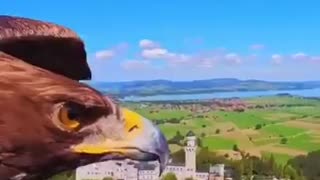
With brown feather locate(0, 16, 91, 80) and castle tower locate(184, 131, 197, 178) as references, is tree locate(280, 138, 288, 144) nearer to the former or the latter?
castle tower locate(184, 131, 197, 178)

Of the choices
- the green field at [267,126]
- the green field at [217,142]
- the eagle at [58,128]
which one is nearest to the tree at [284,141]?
the green field at [267,126]

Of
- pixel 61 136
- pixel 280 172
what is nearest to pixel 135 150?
pixel 61 136

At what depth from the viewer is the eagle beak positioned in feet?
4.80

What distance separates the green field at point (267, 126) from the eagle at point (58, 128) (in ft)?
22.5

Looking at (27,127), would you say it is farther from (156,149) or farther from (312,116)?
(312,116)

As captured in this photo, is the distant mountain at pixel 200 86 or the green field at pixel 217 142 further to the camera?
the green field at pixel 217 142

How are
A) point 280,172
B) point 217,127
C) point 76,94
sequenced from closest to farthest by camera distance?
1. point 76,94
2. point 280,172
3. point 217,127

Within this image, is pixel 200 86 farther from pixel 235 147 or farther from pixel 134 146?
pixel 134 146

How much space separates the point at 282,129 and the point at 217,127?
129 centimetres

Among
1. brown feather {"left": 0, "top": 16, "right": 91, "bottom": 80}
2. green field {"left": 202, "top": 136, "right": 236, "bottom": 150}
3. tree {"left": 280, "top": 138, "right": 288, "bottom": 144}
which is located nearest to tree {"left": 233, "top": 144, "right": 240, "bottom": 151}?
green field {"left": 202, "top": 136, "right": 236, "bottom": 150}

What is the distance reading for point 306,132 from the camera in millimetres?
9961

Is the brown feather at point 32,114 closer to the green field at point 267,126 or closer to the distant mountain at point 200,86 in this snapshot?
the distant mountain at point 200,86

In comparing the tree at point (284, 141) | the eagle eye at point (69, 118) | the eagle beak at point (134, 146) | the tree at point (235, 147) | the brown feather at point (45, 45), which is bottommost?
the tree at point (235, 147)

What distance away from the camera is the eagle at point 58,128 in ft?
4.59
